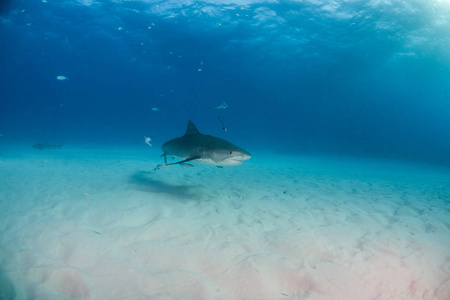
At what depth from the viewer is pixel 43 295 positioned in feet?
7.88

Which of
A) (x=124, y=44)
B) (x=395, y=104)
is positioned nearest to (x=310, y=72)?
(x=124, y=44)

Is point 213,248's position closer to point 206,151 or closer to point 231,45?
point 206,151

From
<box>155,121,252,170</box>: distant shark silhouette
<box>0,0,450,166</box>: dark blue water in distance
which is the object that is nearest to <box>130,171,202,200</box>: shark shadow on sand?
<box>155,121,252,170</box>: distant shark silhouette

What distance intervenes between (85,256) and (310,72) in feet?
166

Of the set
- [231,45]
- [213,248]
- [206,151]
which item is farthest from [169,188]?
[231,45]

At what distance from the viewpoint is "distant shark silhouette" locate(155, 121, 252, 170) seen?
16.1 ft

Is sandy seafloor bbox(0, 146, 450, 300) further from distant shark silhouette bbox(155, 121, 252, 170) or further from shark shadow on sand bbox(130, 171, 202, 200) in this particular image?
distant shark silhouette bbox(155, 121, 252, 170)

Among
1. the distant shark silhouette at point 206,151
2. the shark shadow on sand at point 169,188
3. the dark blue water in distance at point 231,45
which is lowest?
the shark shadow on sand at point 169,188

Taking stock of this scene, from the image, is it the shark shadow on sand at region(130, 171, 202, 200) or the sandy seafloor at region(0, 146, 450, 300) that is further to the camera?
the shark shadow on sand at region(130, 171, 202, 200)

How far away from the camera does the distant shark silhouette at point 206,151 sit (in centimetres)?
491

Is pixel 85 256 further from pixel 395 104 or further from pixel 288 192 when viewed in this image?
pixel 395 104

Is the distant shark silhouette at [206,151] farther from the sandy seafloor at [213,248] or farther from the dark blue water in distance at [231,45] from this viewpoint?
the dark blue water in distance at [231,45]

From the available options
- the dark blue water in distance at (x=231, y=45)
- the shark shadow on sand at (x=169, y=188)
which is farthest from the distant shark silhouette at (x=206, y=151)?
the dark blue water in distance at (x=231, y=45)

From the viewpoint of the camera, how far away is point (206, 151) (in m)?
5.37
